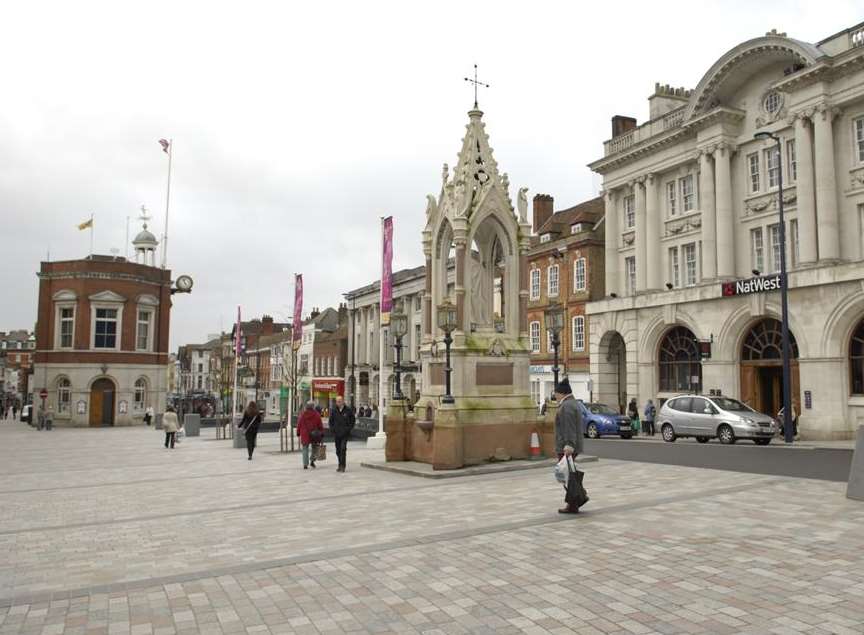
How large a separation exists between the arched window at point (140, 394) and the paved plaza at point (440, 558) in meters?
32.0

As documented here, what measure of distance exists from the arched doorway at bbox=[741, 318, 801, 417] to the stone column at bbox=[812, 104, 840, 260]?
3.89 meters

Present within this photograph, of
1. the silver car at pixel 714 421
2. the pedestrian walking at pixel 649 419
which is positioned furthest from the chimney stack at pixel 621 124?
the silver car at pixel 714 421

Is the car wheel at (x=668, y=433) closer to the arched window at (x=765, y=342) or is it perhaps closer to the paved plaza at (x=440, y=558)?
the arched window at (x=765, y=342)

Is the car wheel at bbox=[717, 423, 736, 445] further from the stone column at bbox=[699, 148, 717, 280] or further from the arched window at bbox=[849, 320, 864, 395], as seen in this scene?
the stone column at bbox=[699, 148, 717, 280]

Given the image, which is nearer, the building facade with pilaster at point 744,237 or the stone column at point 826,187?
the building facade with pilaster at point 744,237

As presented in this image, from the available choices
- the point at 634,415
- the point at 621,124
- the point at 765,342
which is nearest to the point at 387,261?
the point at 634,415

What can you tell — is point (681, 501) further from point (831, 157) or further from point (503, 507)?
point (831, 157)

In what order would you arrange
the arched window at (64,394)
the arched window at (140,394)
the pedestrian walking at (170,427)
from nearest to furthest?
the pedestrian walking at (170,427)
the arched window at (64,394)
the arched window at (140,394)

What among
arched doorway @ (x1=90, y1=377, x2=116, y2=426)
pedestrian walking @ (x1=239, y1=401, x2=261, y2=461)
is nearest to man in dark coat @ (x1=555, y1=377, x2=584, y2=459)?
pedestrian walking @ (x1=239, y1=401, x2=261, y2=461)

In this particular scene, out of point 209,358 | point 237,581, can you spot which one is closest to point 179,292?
point 237,581

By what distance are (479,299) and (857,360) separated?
17.6m

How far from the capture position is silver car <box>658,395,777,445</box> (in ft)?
71.4

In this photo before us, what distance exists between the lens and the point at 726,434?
22297mm

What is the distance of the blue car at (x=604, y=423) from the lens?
27.6m
